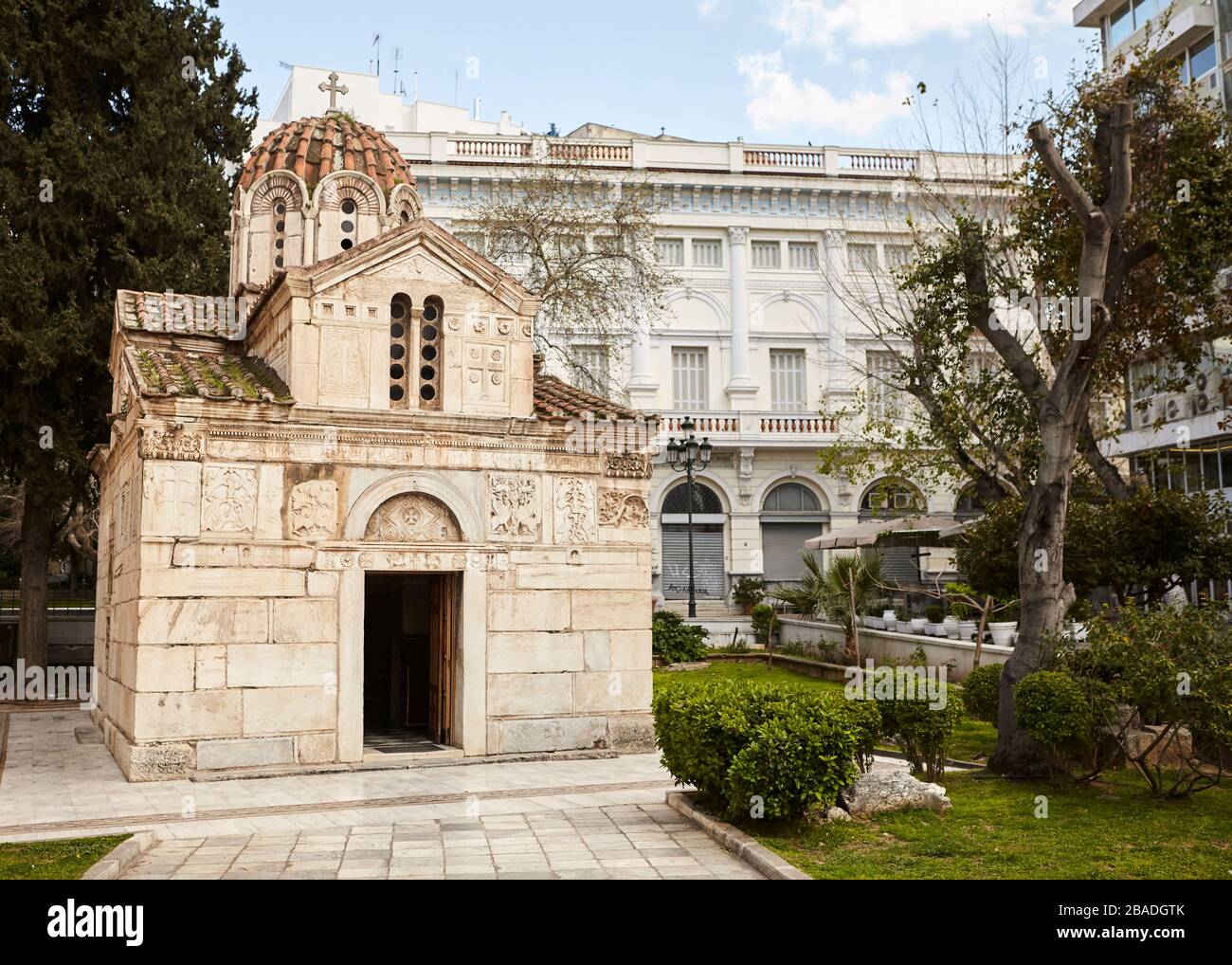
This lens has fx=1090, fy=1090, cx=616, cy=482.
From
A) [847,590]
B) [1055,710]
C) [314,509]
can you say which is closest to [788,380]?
[847,590]

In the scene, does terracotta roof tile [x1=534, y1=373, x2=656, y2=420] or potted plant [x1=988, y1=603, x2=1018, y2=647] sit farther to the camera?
potted plant [x1=988, y1=603, x2=1018, y2=647]

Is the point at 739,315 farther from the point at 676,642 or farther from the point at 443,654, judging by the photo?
the point at 443,654

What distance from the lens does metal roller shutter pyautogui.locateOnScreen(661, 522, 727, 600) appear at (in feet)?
123

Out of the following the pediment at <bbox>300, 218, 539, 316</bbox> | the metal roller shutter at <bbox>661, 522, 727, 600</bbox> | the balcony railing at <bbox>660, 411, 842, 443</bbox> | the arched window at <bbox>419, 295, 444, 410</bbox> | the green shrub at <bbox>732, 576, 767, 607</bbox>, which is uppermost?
the balcony railing at <bbox>660, 411, 842, 443</bbox>

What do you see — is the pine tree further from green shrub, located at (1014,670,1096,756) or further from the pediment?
green shrub, located at (1014,670,1096,756)

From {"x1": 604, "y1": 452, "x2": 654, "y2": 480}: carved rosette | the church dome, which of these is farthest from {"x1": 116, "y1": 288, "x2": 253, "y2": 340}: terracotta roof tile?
{"x1": 604, "y1": 452, "x2": 654, "y2": 480}: carved rosette

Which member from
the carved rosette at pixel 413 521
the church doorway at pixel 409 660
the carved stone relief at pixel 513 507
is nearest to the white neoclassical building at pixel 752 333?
the church doorway at pixel 409 660

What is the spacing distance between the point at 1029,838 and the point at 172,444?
32.1 ft

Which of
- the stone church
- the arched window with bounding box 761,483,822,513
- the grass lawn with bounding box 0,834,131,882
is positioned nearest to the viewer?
the grass lawn with bounding box 0,834,131,882

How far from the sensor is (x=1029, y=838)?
9.08 meters

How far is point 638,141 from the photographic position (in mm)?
38156

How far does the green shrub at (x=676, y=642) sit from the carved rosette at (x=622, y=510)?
30.7ft

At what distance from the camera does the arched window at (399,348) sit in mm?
13953

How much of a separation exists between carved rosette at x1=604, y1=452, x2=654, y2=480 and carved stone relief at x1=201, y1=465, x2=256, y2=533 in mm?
4595
